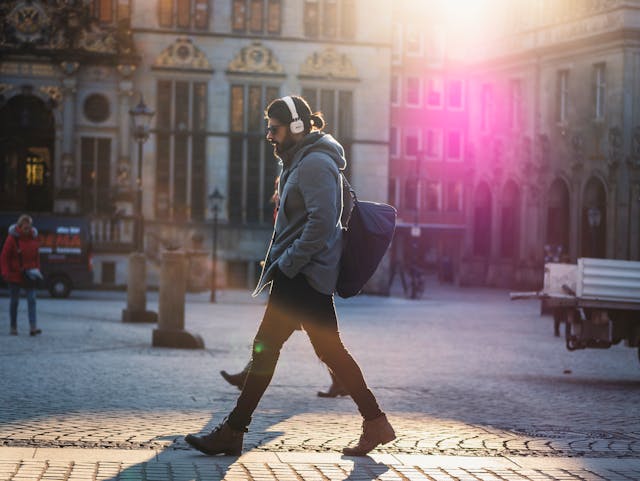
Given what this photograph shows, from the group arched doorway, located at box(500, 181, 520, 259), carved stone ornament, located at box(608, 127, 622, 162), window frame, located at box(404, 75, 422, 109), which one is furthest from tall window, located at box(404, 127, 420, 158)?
carved stone ornament, located at box(608, 127, 622, 162)

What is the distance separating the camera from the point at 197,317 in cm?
2781

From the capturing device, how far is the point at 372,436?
8.27 metres

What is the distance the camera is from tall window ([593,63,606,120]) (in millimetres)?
50594

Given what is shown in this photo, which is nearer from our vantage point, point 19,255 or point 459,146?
point 19,255

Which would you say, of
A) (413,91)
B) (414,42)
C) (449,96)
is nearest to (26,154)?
(413,91)

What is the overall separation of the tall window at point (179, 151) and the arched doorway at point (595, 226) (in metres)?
14.4

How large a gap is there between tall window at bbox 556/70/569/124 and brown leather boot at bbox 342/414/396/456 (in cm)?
4600

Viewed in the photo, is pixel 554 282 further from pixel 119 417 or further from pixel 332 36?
pixel 332 36

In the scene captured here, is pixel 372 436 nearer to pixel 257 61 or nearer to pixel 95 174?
pixel 95 174

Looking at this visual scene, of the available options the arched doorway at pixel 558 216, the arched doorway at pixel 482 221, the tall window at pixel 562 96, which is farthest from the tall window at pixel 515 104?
the arched doorway at pixel 558 216

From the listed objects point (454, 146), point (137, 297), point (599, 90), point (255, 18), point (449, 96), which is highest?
point (449, 96)

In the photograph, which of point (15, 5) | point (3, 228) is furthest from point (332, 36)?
point (3, 228)

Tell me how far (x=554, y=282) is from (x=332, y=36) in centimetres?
3009

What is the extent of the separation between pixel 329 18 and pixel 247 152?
5213 millimetres
